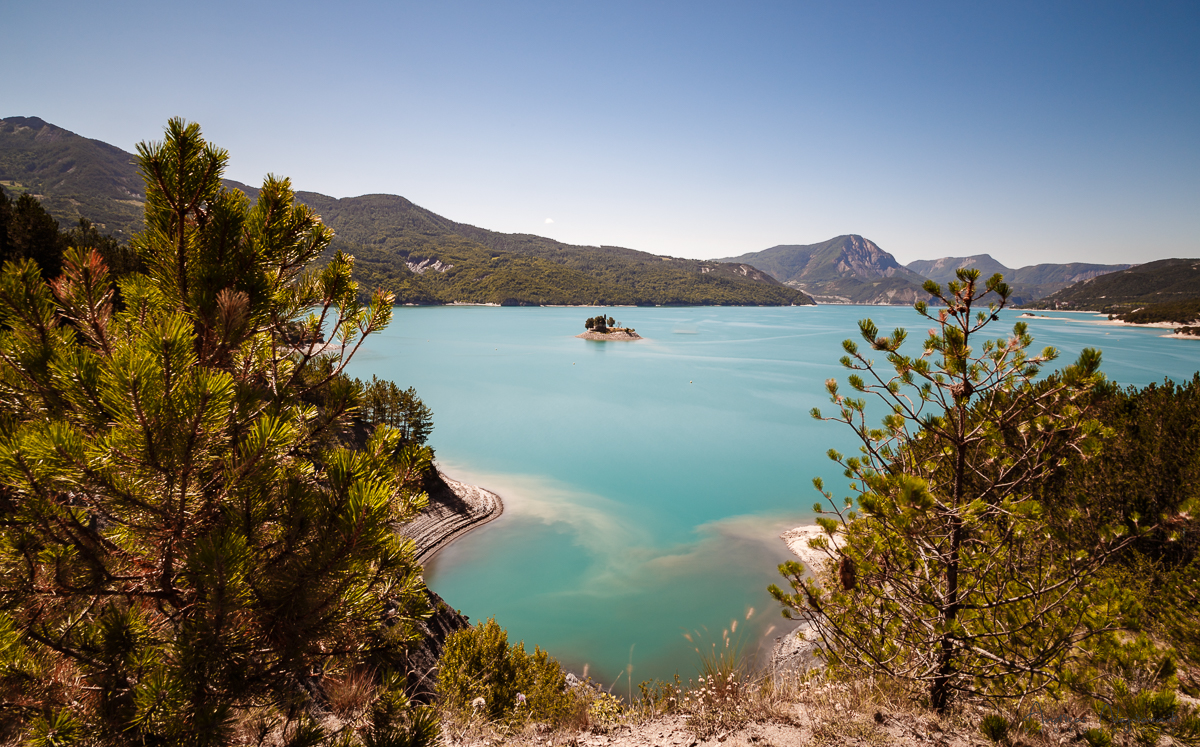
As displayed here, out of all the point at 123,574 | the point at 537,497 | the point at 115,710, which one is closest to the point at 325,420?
the point at 123,574

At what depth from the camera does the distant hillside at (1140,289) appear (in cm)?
14575

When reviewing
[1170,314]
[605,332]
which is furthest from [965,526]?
[1170,314]

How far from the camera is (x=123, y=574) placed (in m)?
2.43

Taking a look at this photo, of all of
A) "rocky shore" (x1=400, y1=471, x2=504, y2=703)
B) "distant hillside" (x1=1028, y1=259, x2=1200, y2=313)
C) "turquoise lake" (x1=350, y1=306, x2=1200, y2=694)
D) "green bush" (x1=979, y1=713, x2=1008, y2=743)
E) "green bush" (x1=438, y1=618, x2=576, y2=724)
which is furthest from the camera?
"distant hillside" (x1=1028, y1=259, x2=1200, y2=313)

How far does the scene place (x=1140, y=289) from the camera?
6481 inches

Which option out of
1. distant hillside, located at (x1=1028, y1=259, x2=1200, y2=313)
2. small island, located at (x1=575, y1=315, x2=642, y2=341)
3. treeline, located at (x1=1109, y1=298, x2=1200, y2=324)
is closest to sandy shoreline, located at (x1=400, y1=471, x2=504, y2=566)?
small island, located at (x1=575, y1=315, x2=642, y2=341)

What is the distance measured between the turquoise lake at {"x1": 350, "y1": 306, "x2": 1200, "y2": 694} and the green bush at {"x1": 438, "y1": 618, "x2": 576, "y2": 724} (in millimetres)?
4636

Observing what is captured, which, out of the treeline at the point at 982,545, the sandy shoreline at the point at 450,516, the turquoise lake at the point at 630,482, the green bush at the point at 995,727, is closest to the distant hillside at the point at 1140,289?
the turquoise lake at the point at 630,482

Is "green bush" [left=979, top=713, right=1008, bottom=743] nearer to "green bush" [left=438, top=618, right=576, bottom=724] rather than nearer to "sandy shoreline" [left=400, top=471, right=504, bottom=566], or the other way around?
"green bush" [left=438, top=618, right=576, bottom=724]

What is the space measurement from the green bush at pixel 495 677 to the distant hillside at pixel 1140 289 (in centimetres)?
19496

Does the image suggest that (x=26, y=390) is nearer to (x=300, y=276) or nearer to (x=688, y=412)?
(x=300, y=276)

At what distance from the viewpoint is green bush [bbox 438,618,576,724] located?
7046 mm

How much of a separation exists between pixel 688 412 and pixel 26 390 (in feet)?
165

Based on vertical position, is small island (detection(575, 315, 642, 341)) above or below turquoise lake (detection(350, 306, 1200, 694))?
above
